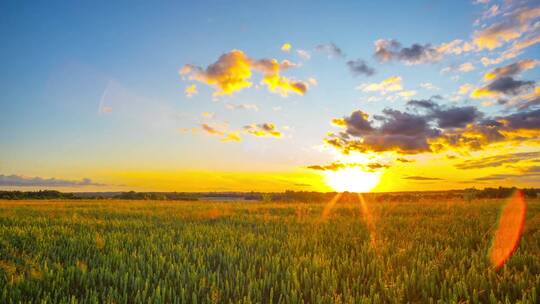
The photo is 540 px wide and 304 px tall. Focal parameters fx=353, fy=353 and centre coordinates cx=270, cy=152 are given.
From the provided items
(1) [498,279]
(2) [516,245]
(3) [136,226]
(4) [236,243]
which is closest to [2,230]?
→ (3) [136,226]

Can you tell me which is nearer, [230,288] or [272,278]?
[230,288]

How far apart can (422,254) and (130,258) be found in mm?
4460

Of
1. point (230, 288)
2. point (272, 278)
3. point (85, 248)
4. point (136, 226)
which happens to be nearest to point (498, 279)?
point (272, 278)

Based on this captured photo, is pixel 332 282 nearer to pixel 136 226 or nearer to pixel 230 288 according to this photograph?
pixel 230 288

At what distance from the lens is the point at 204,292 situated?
385 cm

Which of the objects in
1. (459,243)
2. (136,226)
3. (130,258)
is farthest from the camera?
(136,226)

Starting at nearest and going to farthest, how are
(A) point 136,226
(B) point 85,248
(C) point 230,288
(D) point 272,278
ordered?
1. (C) point 230,288
2. (D) point 272,278
3. (B) point 85,248
4. (A) point 136,226

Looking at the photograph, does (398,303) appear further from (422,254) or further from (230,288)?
(422,254)

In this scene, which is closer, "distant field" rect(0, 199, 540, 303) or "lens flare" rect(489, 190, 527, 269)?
"distant field" rect(0, 199, 540, 303)

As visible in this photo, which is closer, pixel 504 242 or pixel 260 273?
pixel 260 273

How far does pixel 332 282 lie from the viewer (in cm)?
398

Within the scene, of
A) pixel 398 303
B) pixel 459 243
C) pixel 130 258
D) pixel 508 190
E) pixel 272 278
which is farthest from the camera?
pixel 508 190

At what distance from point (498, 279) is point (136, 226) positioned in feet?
28.1

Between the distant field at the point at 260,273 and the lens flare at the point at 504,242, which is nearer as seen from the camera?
the distant field at the point at 260,273
